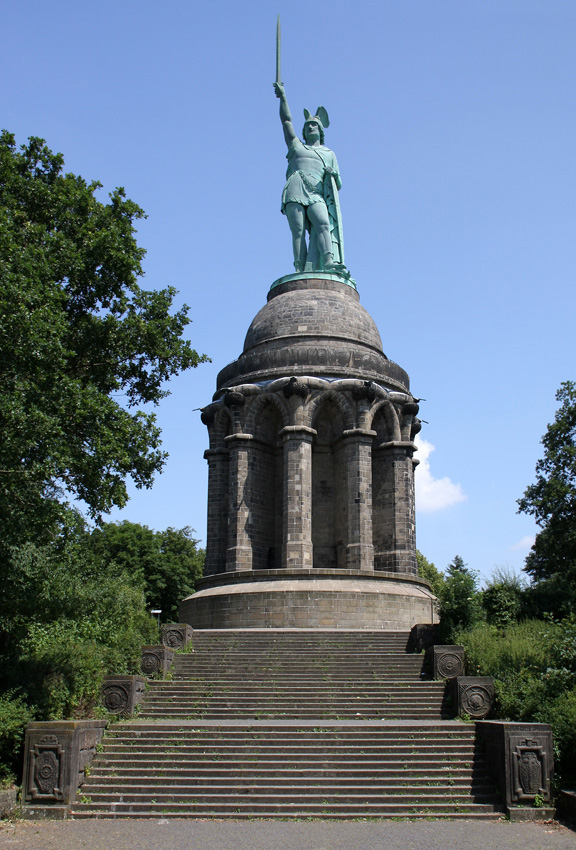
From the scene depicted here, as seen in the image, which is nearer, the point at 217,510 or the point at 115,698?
the point at 115,698

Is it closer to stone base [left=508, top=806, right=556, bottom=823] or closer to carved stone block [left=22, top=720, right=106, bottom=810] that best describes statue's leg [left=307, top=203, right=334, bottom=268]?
carved stone block [left=22, top=720, right=106, bottom=810]

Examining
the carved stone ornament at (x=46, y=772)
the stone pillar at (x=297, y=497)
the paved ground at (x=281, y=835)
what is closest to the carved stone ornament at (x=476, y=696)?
the paved ground at (x=281, y=835)

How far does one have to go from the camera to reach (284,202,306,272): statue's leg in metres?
36.2

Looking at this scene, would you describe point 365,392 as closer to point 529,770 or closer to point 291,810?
point 529,770

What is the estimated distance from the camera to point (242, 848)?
10797 mm

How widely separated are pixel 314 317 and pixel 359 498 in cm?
793

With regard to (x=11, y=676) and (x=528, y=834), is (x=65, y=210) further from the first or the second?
(x=528, y=834)

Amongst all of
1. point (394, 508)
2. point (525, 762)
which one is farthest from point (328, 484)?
point (525, 762)

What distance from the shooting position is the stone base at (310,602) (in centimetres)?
2628

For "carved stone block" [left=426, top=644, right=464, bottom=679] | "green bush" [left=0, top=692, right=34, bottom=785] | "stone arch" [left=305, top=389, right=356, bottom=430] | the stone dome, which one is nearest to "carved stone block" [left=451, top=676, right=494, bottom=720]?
"carved stone block" [left=426, top=644, right=464, bottom=679]

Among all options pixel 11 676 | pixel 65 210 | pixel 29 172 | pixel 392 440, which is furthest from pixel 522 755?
pixel 392 440

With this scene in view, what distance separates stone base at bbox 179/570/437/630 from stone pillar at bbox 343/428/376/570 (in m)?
1.34

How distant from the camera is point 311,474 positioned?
3095 cm

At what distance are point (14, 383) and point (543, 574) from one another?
31.5 metres
